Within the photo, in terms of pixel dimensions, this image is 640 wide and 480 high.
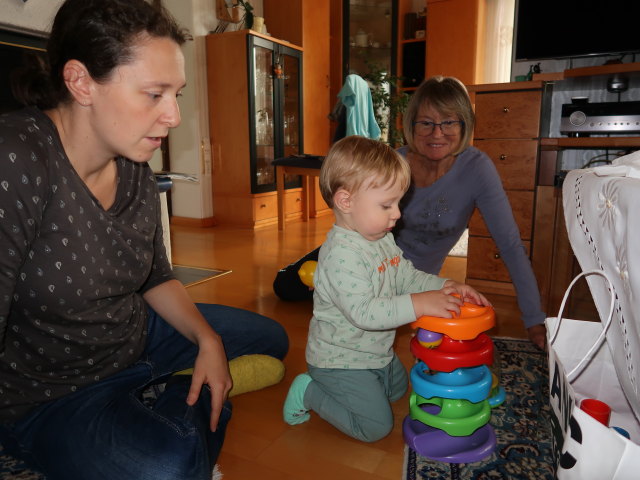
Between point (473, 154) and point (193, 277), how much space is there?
149 centimetres

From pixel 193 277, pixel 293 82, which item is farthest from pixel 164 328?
pixel 293 82

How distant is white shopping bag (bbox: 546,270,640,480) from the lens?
0.52 metres

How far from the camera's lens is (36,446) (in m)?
0.86

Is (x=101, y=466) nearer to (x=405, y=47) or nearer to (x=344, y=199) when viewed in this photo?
(x=344, y=199)

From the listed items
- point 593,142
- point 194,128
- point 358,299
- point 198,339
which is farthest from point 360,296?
point 194,128

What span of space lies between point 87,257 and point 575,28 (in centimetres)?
230

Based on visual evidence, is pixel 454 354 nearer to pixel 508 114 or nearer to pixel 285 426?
pixel 285 426

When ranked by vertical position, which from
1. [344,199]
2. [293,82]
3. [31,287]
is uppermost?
[293,82]

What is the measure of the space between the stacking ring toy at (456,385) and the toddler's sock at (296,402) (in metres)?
0.28

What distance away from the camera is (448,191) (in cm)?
153

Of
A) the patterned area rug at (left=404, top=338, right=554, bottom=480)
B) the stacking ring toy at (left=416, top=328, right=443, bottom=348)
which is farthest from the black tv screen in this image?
the stacking ring toy at (left=416, top=328, right=443, bottom=348)

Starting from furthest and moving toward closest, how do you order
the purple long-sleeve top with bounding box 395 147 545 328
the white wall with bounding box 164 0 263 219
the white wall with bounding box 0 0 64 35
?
1. the white wall with bounding box 164 0 263 219
2. the white wall with bounding box 0 0 64 35
3. the purple long-sleeve top with bounding box 395 147 545 328

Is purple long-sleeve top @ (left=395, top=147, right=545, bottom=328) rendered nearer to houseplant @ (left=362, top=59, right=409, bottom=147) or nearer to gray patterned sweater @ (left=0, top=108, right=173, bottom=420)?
gray patterned sweater @ (left=0, top=108, right=173, bottom=420)

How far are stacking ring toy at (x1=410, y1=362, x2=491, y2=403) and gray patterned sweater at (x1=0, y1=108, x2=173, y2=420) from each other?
59cm
